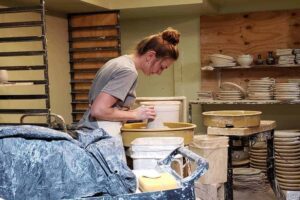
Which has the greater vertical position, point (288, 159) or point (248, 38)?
point (248, 38)

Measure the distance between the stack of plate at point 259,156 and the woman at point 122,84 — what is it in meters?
2.46

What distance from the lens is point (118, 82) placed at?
2270 millimetres

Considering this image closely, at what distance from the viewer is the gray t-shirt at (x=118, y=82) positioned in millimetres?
2268

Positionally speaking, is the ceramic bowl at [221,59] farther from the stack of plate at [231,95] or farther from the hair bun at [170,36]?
the hair bun at [170,36]

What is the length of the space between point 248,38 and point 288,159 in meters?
1.68

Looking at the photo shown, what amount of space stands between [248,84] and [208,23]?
1028 mm

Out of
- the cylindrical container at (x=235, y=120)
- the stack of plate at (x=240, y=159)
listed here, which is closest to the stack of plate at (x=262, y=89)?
the stack of plate at (x=240, y=159)

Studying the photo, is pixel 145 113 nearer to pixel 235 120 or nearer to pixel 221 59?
pixel 235 120

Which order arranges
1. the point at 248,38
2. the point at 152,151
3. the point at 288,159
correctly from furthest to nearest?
the point at 248,38
the point at 288,159
the point at 152,151

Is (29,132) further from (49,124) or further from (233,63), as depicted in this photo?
(233,63)

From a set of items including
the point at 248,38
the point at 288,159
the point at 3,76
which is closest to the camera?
the point at 3,76

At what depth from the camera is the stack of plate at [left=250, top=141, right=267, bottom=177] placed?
461 cm

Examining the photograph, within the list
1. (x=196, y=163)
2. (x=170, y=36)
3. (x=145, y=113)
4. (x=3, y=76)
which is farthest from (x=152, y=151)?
(x=3, y=76)

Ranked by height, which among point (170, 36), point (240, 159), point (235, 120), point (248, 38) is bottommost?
point (240, 159)
